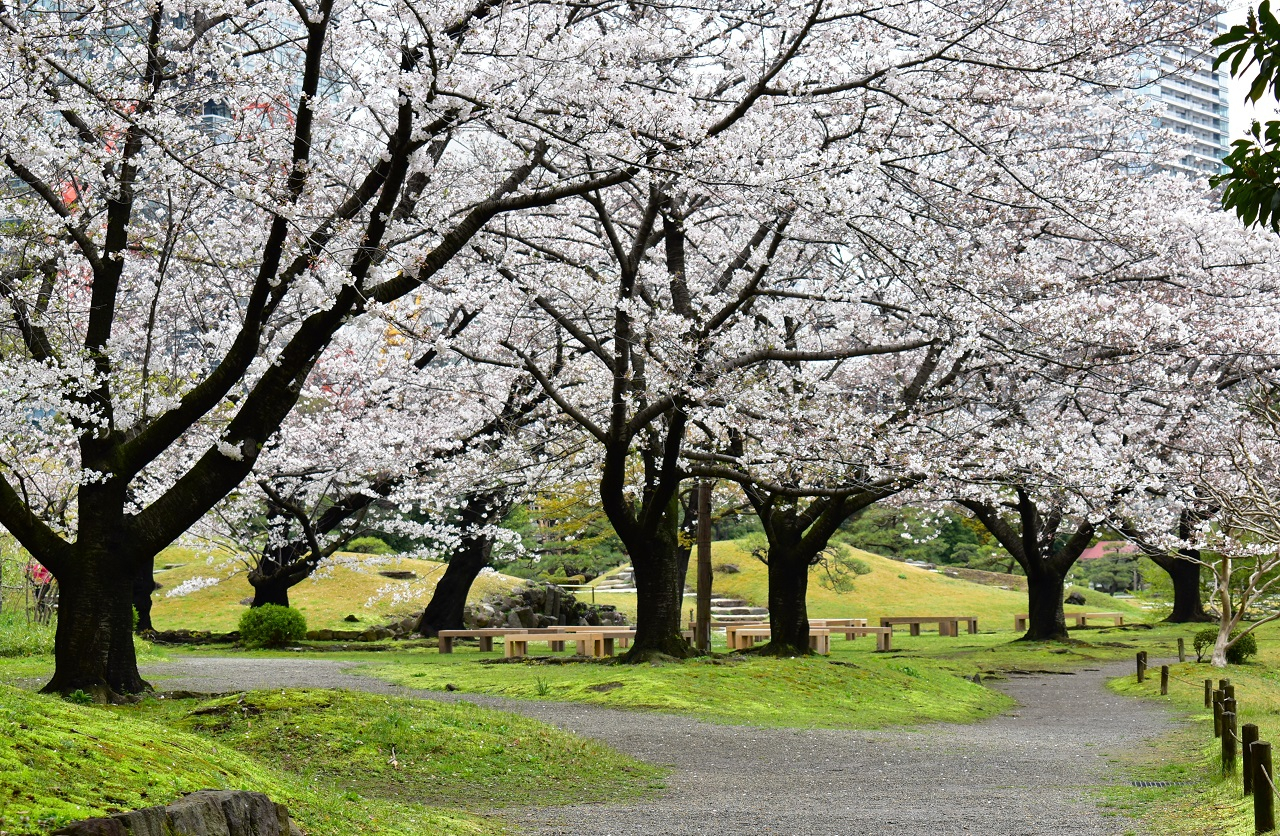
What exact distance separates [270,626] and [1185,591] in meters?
24.8

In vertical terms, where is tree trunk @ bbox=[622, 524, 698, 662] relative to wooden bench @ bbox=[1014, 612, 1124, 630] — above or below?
above

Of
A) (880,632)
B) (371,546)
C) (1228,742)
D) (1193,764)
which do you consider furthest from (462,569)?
(1228,742)

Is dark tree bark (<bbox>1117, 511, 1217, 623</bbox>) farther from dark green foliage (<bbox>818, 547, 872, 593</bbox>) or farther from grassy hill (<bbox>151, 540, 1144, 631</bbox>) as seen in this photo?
dark green foliage (<bbox>818, 547, 872, 593</bbox>)

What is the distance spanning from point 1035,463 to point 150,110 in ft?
38.6

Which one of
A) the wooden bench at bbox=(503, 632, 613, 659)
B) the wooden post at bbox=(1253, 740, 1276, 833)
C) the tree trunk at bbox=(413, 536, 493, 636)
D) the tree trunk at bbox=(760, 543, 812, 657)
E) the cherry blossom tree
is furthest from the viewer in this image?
the tree trunk at bbox=(413, 536, 493, 636)

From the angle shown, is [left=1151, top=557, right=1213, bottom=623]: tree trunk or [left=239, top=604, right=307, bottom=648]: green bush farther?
[left=1151, top=557, right=1213, bottom=623]: tree trunk

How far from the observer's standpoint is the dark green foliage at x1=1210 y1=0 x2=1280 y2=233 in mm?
3090

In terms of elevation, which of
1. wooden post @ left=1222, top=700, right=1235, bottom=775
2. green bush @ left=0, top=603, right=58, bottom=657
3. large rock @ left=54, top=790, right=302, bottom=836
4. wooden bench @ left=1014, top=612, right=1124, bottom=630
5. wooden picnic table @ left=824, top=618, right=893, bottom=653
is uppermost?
large rock @ left=54, top=790, right=302, bottom=836

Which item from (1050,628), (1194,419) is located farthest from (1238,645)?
(1050,628)

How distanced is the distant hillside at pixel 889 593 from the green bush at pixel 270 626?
1717 cm

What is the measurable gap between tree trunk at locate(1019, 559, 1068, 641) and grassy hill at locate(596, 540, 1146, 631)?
7.70 metres

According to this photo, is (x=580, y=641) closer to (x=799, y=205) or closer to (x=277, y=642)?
(x=277, y=642)

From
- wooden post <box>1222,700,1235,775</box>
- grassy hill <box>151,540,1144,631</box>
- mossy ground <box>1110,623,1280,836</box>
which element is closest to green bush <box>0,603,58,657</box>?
grassy hill <box>151,540,1144,631</box>

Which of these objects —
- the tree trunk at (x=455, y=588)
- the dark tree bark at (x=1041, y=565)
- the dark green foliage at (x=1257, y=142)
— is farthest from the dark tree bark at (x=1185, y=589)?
the dark green foliage at (x=1257, y=142)
